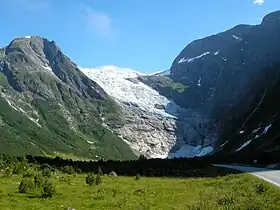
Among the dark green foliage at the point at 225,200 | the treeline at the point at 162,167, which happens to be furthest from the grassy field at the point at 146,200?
the treeline at the point at 162,167

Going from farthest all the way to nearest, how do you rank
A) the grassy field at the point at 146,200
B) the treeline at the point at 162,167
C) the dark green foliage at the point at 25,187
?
the treeline at the point at 162,167 < the dark green foliage at the point at 25,187 < the grassy field at the point at 146,200

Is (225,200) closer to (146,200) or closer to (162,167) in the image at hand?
(146,200)

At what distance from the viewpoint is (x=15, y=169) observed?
7712 centimetres

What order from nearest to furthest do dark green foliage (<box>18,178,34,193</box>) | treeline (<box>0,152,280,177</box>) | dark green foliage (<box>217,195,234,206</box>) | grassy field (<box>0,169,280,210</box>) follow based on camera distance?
1. grassy field (<box>0,169,280,210</box>)
2. dark green foliage (<box>217,195,234,206</box>)
3. dark green foliage (<box>18,178,34,193</box>)
4. treeline (<box>0,152,280,177</box>)

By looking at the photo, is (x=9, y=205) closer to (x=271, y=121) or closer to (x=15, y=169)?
(x=15, y=169)

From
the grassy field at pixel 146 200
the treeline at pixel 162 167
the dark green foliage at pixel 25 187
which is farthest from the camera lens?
the treeline at pixel 162 167

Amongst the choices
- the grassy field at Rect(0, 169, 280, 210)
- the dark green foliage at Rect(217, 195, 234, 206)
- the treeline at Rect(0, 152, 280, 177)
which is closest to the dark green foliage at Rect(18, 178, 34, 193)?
the grassy field at Rect(0, 169, 280, 210)

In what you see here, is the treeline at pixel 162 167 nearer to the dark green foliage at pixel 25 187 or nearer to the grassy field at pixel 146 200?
the grassy field at pixel 146 200

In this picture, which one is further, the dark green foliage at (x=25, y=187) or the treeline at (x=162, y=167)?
the treeline at (x=162, y=167)

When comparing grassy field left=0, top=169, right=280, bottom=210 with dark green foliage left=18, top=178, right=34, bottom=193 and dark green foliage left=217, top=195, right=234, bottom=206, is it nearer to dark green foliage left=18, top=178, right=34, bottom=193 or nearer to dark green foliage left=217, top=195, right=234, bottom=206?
dark green foliage left=217, top=195, right=234, bottom=206

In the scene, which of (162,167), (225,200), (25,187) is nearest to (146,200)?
(225,200)

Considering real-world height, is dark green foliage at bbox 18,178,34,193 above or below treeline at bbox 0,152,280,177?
below

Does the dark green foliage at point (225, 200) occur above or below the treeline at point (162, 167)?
below

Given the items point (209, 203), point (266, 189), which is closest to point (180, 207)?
point (209, 203)
